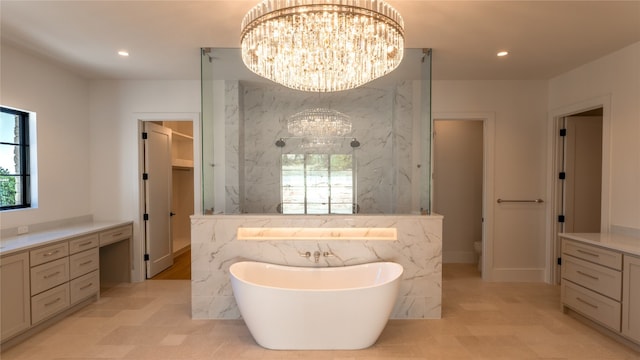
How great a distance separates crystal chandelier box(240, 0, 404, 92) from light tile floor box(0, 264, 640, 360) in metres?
2.09

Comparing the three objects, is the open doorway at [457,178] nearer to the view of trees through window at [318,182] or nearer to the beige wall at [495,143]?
the beige wall at [495,143]

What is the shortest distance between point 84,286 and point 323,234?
2.54m

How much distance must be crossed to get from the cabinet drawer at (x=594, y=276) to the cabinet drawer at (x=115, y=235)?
4890 millimetres

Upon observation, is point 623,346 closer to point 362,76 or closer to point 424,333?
point 424,333

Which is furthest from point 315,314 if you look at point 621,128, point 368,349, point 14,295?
point 621,128

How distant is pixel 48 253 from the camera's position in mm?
2891

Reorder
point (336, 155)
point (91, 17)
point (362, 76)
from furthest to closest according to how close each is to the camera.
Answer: point (336, 155), point (91, 17), point (362, 76)

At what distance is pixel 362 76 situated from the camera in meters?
2.20

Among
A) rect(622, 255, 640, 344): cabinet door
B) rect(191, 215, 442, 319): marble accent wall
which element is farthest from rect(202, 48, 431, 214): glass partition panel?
rect(622, 255, 640, 344): cabinet door

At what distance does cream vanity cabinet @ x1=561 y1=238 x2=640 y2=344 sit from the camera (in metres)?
2.52

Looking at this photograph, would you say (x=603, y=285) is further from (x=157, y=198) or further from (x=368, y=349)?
(x=157, y=198)

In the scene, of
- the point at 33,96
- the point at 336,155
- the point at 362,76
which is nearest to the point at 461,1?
the point at 362,76

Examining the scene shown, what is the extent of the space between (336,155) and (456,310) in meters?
2.06

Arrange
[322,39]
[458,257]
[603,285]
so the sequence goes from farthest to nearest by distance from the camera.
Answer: [458,257]
[603,285]
[322,39]
